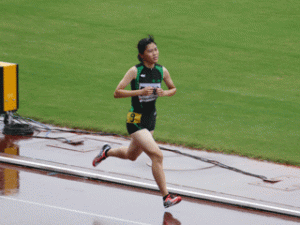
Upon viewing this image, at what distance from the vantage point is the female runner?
288 inches

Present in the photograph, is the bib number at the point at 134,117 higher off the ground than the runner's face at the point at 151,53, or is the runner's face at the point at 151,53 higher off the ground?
the runner's face at the point at 151,53

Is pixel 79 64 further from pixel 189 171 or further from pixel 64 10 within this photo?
pixel 189 171

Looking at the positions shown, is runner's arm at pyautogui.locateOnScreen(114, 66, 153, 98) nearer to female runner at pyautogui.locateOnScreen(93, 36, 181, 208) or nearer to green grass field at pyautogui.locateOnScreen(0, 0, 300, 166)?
female runner at pyautogui.locateOnScreen(93, 36, 181, 208)

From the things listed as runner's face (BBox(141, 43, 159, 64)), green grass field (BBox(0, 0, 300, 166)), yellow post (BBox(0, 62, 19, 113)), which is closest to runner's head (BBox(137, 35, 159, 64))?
runner's face (BBox(141, 43, 159, 64))

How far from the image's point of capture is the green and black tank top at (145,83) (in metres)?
7.50

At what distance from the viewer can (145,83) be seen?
750 cm

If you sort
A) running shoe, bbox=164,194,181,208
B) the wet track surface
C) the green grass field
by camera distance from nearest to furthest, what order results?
the wet track surface, running shoe, bbox=164,194,181,208, the green grass field

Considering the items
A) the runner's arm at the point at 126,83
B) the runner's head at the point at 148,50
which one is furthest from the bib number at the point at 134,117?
the runner's head at the point at 148,50

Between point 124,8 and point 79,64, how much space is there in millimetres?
5733

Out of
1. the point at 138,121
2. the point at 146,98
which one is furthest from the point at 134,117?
Answer: the point at 146,98

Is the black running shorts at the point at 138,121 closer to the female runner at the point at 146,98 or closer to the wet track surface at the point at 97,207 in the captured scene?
the female runner at the point at 146,98

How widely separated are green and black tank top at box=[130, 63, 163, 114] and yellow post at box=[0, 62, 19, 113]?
439cm

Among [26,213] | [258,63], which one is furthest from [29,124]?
[258,63]

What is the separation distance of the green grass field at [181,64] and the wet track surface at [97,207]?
2961 mm
